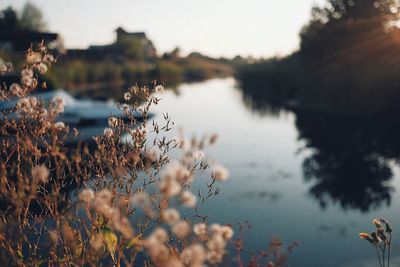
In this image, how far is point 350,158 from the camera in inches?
535

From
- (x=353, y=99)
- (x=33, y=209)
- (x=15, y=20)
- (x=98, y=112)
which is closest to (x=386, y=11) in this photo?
(x=353, y=99)

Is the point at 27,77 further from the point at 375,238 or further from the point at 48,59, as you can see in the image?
the point at 375,238

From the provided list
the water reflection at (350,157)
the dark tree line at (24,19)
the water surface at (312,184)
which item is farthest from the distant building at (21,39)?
the water reflection at (350,157)

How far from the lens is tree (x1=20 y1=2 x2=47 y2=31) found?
75.1 m

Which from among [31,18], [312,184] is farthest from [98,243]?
[31,18]

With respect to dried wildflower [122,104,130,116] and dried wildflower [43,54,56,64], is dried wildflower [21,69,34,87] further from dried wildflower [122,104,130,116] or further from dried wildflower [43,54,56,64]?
dried wildflower [122,104,130,116]

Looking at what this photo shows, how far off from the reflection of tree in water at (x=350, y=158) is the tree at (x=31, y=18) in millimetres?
71763

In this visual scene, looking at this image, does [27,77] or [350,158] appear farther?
[350,158]

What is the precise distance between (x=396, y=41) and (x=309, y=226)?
21.5 m

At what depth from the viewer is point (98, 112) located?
13.7 m

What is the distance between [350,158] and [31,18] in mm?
80333

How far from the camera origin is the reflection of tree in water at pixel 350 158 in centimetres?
1003

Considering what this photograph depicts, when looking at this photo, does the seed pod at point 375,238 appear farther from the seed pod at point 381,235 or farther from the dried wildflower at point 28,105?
the dried wildflower at point 28,105

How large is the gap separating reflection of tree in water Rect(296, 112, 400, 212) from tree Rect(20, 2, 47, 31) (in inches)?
2825
